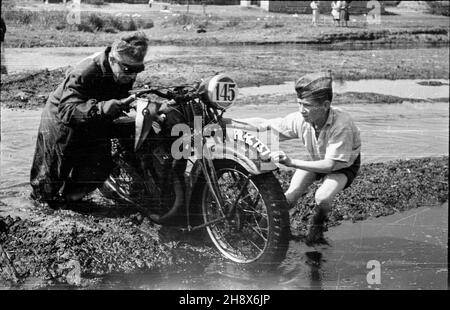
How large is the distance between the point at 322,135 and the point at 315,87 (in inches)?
13.4

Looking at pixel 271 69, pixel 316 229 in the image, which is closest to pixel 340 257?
pixel 316 229

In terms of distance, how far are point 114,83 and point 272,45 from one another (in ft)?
22.2

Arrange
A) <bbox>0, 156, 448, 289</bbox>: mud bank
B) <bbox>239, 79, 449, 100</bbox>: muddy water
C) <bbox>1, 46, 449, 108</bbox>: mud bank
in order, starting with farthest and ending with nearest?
1. <bbox>239, 79, 449, 100</bbox>: muddy water
2. <bbox>1, 46, 449, 108</bbox>: mud bank
3. <bbox>0, 156, 448, 289</bbox>: mud bank

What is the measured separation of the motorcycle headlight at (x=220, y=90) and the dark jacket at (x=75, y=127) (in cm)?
66

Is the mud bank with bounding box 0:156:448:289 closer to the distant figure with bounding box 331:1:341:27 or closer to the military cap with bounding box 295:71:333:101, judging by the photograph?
the military cap with bounding box 295:71:333:101

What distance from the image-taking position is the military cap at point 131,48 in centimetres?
363

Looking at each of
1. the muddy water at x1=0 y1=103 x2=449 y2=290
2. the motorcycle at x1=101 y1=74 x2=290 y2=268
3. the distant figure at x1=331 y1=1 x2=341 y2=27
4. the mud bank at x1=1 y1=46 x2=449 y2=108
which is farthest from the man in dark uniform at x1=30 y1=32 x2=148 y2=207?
the distant figure at x1=331 y1=1 x2=341 y2=27

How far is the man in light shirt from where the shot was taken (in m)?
3.40

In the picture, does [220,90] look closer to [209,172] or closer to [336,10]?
[209,172]

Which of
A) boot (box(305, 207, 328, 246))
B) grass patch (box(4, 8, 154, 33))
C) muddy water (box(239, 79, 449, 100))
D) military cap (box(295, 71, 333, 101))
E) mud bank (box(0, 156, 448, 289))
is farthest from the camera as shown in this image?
muddy water (box(239, 79, 449, 100))

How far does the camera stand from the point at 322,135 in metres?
3.61

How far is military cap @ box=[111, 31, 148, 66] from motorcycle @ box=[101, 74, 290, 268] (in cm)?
17

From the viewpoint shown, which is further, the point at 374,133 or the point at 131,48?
the point at 374,133

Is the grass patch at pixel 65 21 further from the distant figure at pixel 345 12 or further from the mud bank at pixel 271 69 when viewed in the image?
the distant figure at pixel 345 12
